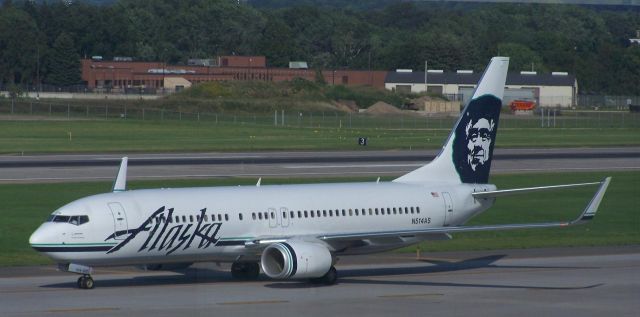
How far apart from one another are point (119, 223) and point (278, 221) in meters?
4.91

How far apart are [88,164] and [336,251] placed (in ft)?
155

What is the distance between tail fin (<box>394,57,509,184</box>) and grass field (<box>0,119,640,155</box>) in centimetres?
5840

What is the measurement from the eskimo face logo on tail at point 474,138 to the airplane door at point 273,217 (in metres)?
7.35

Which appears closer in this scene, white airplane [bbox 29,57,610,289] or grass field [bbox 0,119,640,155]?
white airplane [bbox 29,57,610,289]

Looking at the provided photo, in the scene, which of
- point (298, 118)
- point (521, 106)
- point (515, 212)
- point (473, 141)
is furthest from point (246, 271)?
point (521, 106)

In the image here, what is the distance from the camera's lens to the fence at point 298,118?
143375mm

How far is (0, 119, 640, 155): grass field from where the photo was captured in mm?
101875

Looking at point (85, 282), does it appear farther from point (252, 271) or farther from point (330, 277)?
point (330, 277)

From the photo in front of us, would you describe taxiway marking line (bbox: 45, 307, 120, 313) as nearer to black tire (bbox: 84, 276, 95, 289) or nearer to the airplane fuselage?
the airplane fuselage

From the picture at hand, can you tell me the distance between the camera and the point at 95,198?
114 feet

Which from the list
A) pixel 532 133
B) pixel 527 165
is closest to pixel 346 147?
pixel 527 165

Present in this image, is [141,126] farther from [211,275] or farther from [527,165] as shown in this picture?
[211,275]

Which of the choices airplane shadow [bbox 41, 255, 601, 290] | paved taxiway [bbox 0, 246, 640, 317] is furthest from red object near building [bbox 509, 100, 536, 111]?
airplane shadow [bbox 41, 255, 601, 290]

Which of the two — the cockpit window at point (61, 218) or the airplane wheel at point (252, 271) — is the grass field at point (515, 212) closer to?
the cockpit window at point (61, 218)
